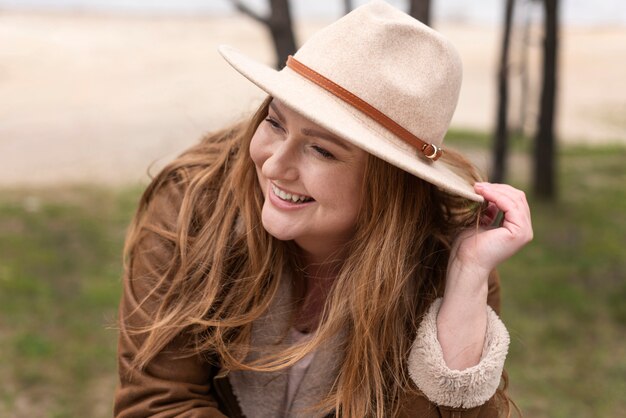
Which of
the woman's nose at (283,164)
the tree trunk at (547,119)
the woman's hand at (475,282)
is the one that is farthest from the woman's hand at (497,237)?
the tree trunk at (547,119)

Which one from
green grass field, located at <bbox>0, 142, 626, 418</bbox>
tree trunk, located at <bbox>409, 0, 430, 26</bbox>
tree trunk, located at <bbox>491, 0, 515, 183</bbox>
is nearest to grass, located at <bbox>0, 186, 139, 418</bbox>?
green grass field, located at <bbox>0, 142, 626, 418</bbox>

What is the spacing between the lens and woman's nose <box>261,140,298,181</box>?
1840 millimetres

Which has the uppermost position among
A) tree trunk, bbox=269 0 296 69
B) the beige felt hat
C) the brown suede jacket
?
the beige felt hat

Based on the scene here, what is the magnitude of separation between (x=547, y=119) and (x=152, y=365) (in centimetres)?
500

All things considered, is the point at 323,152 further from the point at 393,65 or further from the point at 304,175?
the point at 393,65

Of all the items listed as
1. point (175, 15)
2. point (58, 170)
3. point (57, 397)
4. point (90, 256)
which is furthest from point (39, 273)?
point (175, 15)

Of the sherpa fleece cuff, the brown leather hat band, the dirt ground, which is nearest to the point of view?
the brown leather hat band

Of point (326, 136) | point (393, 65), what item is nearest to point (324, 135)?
point (326, 136)

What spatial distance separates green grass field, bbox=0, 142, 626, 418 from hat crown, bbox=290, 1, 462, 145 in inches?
71.8

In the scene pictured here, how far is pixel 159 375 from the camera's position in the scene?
2.05 m

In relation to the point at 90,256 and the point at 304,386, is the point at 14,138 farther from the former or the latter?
the point at 304,386

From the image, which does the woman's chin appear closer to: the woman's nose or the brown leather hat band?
the woman's nose

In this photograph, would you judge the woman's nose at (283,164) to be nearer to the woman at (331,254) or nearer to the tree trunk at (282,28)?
the woman at (331,254)

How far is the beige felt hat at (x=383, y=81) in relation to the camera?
1.83 m
